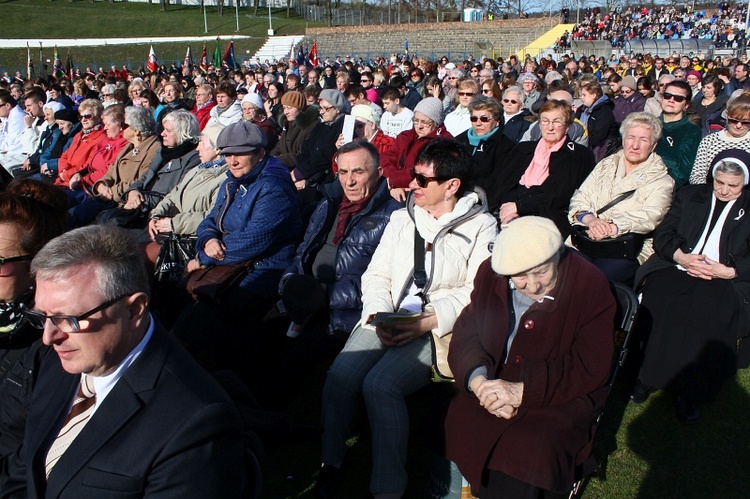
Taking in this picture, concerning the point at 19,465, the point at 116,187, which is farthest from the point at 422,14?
the point at 19,465

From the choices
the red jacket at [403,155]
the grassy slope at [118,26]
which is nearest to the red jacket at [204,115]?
the red jacket at [403,155]

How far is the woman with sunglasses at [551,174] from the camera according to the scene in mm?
5207

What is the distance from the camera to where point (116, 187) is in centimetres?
667

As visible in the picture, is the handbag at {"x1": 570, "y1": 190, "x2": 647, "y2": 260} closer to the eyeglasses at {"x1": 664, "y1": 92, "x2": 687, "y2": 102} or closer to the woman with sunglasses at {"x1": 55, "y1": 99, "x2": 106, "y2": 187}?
the eyeglasses at {"x1": 664, "y1": 92, "x2": 687, "y2": 102}

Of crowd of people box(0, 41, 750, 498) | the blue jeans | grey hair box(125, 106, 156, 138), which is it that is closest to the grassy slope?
grey hair box(125, 106, 156, 138)

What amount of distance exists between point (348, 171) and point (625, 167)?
2152 mm

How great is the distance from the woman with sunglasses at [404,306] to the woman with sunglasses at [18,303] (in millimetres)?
1448

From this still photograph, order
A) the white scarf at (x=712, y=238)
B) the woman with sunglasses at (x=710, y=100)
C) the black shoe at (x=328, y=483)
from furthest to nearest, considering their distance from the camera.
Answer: the woman with sunglasses at (x=710, y=100)
the white scarf at (x=712, y=238)
the black shoe at (x=328, y=483)

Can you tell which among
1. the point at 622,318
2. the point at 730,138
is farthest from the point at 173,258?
the point at 730,138

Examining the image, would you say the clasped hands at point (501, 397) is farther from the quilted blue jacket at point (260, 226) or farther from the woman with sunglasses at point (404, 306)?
the quilted blue jacket at point (260, 226)

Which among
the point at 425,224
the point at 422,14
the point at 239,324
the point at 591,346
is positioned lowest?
the point at 239,324

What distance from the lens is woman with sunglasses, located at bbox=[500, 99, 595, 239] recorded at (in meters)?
5.21

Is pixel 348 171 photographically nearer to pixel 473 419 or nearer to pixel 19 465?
pixel 473 419

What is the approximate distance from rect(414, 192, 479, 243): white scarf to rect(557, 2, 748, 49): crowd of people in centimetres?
3528
